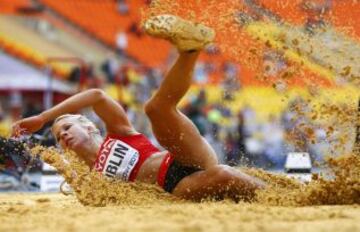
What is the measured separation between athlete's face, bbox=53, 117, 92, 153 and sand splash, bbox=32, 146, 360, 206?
0.07 m

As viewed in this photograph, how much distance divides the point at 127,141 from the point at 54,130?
59 centimetres

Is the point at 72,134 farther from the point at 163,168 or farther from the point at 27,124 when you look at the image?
the point at 163,168

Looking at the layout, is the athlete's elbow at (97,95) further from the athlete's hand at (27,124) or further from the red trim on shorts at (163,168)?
the red trim on shorts at (163,168)

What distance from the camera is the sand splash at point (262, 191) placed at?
4.77 metres

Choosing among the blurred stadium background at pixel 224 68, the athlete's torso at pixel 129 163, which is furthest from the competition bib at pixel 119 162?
the blurred stadium background at pixel 224 68

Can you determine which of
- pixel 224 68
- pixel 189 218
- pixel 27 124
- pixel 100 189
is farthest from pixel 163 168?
pixel 224 68

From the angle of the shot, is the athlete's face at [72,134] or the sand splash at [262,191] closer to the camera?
the sand splash at [262,191]

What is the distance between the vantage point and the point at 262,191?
5039mm

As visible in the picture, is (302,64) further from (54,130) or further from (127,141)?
(54,130)

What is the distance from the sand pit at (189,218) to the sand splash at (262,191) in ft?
0.75

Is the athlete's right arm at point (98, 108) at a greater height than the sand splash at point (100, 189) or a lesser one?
greater

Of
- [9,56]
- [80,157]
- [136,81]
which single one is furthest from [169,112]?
[9,56]

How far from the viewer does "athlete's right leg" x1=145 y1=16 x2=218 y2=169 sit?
4.58 meters

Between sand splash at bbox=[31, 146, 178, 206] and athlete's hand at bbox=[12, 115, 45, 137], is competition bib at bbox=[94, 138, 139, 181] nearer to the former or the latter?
sand splash at bbox=[31, 146, 178, 206]
